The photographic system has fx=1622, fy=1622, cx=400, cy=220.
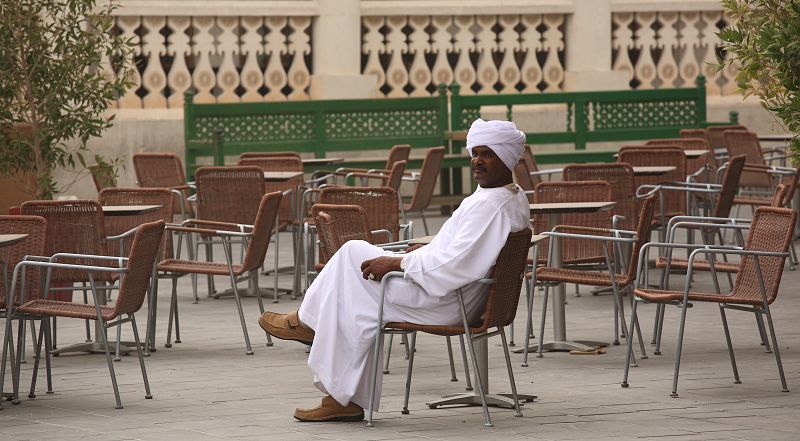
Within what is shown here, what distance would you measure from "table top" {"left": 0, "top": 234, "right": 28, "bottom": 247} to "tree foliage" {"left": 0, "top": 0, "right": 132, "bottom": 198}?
3555mm

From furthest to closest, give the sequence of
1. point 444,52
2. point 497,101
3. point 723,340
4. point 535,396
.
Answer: point 444,52 < point 497,101 < point 723,340 < point 535,396

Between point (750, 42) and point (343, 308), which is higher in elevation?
point (750, 42)

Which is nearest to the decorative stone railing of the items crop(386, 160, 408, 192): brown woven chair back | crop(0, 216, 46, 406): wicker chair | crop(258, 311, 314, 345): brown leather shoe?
crop(386, 160, 408, 192): brown woven chair back

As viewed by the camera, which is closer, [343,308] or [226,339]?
[343,308]

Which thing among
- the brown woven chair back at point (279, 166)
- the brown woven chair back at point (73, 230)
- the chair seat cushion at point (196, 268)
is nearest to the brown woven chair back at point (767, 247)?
the chair seat cushion at point (196, 268)

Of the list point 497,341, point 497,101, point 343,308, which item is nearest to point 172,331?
point 497,341

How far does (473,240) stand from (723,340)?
309 centimetres

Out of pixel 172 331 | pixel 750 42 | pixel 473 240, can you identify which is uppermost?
pixel 750 42

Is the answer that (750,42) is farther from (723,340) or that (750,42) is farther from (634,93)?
(634,93)

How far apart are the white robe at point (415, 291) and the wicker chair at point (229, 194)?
171 inches

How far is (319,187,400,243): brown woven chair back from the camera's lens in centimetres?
1065

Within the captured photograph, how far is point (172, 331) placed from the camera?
10656mm

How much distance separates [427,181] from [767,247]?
20.8ft

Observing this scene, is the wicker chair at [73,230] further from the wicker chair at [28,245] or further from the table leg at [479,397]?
the table leg at [479,397]
